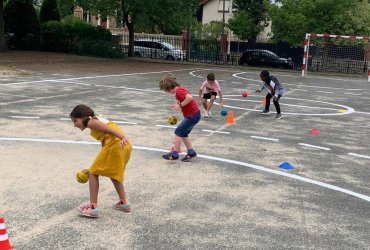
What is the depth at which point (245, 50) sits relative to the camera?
3756cm

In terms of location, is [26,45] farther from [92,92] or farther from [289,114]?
[289,114]

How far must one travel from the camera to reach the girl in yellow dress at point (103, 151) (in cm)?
483

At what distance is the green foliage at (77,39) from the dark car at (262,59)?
9.56 meters

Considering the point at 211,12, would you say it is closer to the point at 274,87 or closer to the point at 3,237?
the point at 274,87

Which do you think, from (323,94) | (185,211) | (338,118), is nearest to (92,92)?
(338,118)

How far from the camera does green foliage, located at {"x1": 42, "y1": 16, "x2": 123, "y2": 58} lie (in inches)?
1380

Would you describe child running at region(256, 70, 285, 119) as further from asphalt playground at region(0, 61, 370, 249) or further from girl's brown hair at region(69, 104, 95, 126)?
girl's brown hair at region(69, 104, 95, 126)

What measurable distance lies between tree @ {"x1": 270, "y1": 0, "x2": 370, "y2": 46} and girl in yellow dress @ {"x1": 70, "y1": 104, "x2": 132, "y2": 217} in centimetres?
2912

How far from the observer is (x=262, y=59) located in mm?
34281

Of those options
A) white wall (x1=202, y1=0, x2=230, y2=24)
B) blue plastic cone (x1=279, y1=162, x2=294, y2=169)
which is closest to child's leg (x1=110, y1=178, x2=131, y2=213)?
blue plastic cone (x1=279, y1=162, x2=294, y2=169)

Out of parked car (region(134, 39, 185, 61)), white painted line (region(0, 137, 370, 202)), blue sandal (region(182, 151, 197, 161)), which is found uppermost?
parked car (region(134, 39, 185, 61))

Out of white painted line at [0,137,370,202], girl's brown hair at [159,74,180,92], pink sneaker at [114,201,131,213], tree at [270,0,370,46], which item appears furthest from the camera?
tree at [270,0,370,46]

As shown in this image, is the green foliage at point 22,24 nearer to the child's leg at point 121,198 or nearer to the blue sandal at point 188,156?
the blue sandal at point 188,156

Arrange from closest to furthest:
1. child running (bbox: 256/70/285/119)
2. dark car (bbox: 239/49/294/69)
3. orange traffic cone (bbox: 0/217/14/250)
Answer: orange traffic cone (bbox: 0/217/14/250)
child running (bbox: 256/70/285/119)
dark car (bbox: 239/49/294/69)
